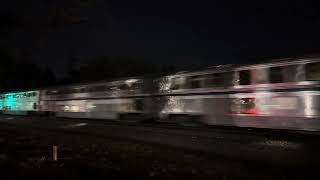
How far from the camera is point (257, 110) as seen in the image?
68.1 ft

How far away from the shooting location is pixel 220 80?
23266 mm

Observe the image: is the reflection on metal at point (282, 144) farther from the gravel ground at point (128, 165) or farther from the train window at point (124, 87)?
the train window at point (124, 87)

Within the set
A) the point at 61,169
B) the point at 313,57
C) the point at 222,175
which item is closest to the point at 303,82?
the point at 313,57

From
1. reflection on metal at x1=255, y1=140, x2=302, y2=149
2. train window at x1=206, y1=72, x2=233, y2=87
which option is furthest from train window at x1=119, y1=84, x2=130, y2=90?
reflection on metal at x1=255, y1=140, x2=302, y2=149

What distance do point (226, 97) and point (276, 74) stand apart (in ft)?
11.1

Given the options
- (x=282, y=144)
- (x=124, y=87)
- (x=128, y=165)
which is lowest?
(x=128, y=165)

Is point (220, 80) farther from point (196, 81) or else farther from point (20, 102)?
point (20, 102)

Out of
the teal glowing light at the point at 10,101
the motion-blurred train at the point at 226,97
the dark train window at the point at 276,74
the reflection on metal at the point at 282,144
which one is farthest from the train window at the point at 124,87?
the teal glowing light at the point at 10,101

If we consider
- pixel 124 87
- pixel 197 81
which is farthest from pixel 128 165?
pixel 124 87

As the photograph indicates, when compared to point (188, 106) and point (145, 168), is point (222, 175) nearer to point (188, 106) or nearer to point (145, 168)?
point (145, 168)

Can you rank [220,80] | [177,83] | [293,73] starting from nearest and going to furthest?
1. [293,73]
2. [220,80]
3. [177,83]

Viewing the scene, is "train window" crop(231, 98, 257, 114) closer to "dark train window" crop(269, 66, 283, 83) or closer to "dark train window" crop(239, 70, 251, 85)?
"dark train window" crop(239, 70, 251, 85)

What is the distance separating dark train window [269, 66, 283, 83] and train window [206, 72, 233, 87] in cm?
268

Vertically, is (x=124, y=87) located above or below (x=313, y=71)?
above
